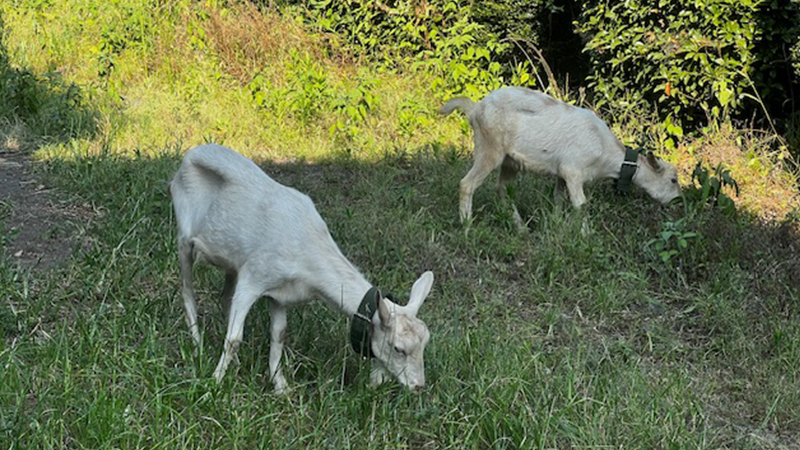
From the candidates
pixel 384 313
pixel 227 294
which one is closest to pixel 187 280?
pixel 227 294

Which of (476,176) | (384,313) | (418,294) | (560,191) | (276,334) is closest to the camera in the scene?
(384,313)

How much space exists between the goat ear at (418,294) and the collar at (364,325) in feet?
0.53

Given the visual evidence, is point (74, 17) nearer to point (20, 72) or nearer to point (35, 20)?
point (35, 20)

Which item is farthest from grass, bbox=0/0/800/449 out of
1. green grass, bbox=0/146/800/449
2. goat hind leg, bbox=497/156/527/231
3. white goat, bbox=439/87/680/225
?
white goat, bbox=439/87/680/225

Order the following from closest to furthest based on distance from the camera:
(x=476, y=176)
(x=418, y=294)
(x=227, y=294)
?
(x=418, y=294) → (x=227, y=294) → (x=476, y=176)

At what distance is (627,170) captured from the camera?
6.66m

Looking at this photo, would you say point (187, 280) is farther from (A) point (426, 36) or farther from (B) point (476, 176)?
(A) point (426, 36)

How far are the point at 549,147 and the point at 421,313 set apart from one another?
6.83ft

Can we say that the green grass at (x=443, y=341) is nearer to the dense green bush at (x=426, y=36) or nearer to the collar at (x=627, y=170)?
the collar at (x=627, y=170)

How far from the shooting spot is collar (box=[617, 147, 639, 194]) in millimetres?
6652

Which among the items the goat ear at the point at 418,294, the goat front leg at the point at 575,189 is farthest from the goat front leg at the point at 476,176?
the goat ear at the point at 418,294

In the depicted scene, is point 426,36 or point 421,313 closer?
point 421,313

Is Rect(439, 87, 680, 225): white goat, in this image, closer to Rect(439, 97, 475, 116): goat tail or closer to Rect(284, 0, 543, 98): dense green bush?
Rect(439, 97, 475, 116): goat tail

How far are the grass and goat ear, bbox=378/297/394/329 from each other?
316mm
